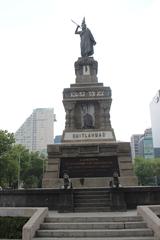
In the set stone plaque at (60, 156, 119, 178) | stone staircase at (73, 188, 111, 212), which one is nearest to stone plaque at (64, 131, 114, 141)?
stone plaque at (60, 156, 119, 178)

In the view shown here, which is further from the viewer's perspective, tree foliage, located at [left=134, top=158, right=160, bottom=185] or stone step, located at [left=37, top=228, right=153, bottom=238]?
tree foliage, located at [left=134, top=158, right=160, bottom=185]

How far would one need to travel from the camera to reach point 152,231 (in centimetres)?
1134

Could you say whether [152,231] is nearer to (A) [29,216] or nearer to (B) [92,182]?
(A) [29,216]

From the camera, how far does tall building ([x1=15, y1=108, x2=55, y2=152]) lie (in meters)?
138

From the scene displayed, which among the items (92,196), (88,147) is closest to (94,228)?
(92,196)

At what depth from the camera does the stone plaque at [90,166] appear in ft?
67.7

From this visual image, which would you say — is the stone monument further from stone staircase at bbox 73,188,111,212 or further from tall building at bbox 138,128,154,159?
tall building at bbox 138,128,154,159

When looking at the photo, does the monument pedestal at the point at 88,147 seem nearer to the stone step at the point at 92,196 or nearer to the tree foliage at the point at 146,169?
the stone step at the point at 92,196

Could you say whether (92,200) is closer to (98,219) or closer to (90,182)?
(98,219)

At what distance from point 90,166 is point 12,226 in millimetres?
9783

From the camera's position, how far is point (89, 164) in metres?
21.1

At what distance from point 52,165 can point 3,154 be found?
833 inches

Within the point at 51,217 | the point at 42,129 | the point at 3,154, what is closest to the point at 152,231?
the point at 51,217

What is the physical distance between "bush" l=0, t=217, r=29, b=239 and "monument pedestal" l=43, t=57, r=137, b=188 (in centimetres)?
806
